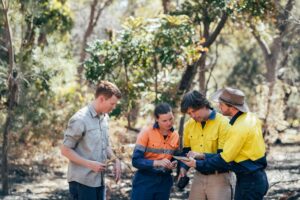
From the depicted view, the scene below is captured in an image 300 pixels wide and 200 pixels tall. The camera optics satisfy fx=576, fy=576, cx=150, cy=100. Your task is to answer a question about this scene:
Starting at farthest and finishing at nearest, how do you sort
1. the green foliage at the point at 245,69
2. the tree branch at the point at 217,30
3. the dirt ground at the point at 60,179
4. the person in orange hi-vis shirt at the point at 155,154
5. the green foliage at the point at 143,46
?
the green foliage at the point at 245,69
the tree branch at the point at 217,30
the dirt ground at the point at 60,179
the green foliage at the point at 143,46
the person in orange hi-vis shirt at the point at 155,154

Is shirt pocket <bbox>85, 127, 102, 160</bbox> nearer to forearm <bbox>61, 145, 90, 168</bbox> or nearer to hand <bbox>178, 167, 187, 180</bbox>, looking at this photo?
forearm <bbox>61, 145, 90, 168</bbox>

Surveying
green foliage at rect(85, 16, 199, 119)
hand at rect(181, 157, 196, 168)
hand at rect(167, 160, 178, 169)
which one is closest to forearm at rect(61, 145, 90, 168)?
hand at rect(167, 160, 178, 169)

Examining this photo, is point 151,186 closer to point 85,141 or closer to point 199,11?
point 85,141

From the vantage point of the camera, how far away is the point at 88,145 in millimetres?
5367

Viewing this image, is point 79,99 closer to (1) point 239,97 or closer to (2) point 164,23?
(2) point 164,23

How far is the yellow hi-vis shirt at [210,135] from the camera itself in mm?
5449

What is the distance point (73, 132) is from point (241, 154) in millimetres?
1544

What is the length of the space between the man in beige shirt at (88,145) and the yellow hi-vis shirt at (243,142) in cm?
113

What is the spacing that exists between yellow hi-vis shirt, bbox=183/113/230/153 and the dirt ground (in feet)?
11.8

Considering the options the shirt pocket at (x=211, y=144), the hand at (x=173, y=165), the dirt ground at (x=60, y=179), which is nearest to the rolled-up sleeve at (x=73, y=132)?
the hand at (x=173, y=165)

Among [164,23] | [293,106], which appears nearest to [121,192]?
[164,23]

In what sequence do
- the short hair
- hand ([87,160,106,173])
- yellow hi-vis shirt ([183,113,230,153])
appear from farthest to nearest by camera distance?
yellow hi-vis shirt ([183,113,230,153])
the short hair
hand ([87,160,106,173])

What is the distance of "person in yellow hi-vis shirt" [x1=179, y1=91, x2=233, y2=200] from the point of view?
5387 millimetres

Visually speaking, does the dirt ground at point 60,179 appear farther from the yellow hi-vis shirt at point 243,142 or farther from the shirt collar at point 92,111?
the shirt collar at point 92,111
